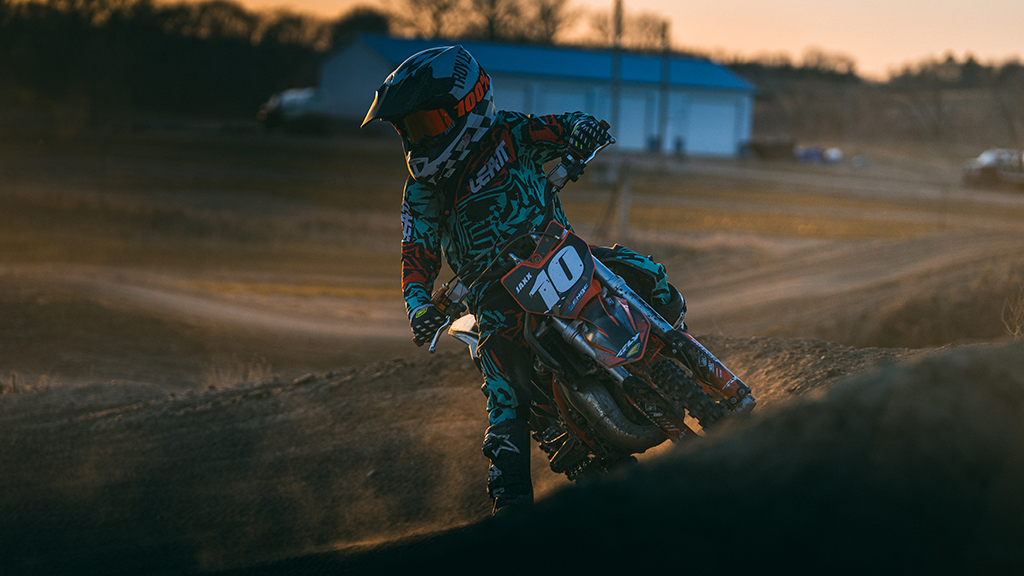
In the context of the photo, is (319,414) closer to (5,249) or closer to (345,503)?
(345,503)

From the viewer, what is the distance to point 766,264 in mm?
15914

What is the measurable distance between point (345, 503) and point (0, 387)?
5.02 metres

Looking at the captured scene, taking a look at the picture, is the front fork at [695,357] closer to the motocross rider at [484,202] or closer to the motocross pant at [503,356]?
the motocross rider at [484,202]

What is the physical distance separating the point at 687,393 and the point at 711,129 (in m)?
53.1

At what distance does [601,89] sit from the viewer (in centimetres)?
5116

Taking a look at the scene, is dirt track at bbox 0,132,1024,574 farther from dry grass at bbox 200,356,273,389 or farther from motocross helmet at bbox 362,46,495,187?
motocross helmet at bbox 362,46,495,187

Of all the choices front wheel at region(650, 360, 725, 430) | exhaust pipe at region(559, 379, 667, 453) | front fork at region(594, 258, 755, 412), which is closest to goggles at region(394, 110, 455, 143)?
front fork at region(594, 258, 755, 412)

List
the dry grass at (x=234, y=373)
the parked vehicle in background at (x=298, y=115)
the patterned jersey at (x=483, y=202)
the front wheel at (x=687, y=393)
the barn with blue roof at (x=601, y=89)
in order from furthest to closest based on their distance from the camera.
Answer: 1. the barn with blue roof at (x=601, y=89)
2. the parked vehicle in background at (x=298, y=115)
3. the dry grass at (x=234, y=373)
4. the patterned jersey at (x=483, y=202)
5. the front wheel at (x=687, y=393)

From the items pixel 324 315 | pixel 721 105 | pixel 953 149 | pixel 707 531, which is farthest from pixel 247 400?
pixel 953 149

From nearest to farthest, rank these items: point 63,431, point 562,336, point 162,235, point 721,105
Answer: point 562,336, point 63,431, point 162,235, point 721,105

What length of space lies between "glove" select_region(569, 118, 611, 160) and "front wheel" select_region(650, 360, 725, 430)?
112 centimetres

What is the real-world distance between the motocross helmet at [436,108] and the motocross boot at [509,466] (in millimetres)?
1343

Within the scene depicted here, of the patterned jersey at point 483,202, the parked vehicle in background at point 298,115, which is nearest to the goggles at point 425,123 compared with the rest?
the patterned jersey at point 483,202

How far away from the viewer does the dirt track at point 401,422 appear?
6.32ft
